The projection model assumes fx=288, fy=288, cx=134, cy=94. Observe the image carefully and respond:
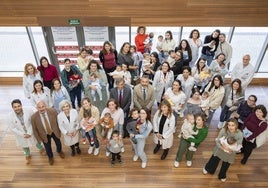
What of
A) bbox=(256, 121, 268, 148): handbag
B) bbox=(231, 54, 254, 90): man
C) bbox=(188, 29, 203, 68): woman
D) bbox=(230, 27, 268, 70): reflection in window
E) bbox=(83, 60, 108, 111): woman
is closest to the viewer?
bbox=(256, 121, 268, 148): handbag

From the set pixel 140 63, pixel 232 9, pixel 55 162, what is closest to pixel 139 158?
pixel 55 162

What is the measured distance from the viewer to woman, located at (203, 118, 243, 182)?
4707mm

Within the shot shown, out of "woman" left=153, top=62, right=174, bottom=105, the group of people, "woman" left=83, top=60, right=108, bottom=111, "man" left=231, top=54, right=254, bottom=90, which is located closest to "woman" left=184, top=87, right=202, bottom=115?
the group of people

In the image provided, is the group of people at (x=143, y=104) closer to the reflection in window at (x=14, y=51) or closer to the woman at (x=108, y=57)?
the woman at (x=108, y=57)

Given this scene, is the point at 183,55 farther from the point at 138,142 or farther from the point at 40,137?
the point at 40,137

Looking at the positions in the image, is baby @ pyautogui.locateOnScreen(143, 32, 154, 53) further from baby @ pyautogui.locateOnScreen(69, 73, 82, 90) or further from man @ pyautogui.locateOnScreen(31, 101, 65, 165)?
man @ pyautogui.locateOnScreen(31, 101, 65, 165)

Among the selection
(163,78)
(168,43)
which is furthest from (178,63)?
(168,43)

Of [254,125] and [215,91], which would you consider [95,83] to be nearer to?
[215,91]

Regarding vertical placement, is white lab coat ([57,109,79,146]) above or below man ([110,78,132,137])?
below

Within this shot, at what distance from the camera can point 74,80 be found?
239 inches

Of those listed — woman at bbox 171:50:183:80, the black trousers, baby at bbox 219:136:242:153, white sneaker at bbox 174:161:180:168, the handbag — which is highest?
woman at bbox 171:50:183:80

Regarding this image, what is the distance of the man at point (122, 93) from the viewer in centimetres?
549

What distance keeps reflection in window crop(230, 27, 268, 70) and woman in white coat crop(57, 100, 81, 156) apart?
485 centimetres

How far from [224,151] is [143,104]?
1.76 meters
